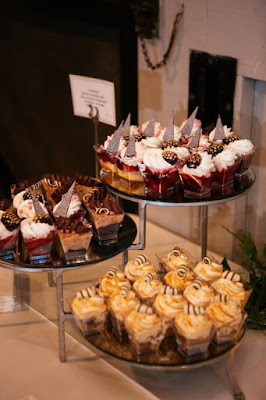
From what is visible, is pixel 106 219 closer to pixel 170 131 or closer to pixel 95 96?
pixel 170 131

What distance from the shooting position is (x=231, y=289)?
2.12 meters

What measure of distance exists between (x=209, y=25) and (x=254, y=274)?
4.37 ft

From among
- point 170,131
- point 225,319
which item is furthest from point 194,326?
point 170,131

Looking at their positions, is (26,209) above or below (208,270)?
above

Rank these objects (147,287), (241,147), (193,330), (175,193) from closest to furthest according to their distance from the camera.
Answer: (193,330), (147,287), (175,193), (241,147)

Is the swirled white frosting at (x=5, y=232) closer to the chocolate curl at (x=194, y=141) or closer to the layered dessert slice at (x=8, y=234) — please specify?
the layered dessert slice at (x=8, y=234)

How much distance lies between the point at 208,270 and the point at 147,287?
0.29 metres

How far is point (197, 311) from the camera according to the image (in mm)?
1908

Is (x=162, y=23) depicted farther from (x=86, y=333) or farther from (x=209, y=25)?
(x=86, y=333)

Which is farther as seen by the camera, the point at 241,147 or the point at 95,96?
the point at 95,96

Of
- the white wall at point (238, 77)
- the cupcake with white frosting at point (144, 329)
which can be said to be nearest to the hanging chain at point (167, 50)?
the white wall at point (238, 77)

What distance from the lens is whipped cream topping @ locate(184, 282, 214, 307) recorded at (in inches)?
80.3

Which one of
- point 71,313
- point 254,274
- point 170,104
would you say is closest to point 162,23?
point 170,104

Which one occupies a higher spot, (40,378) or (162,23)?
(162,23)
